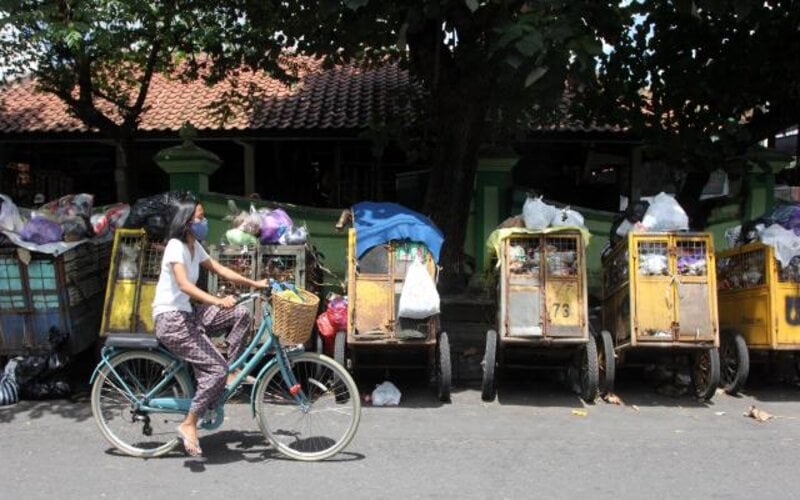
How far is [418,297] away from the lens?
5.98 metres

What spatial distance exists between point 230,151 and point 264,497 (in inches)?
469

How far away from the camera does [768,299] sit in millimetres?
6551

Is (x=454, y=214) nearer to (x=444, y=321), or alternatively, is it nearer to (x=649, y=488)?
(x=444, y=321)

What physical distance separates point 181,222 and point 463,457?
2.42m

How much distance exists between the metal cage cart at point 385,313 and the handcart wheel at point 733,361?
2.65 metres

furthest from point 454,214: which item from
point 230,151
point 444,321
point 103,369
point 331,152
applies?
point 230,151

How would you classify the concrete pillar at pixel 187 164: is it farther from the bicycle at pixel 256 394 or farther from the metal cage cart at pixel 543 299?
the bicycle at pixel 256 394

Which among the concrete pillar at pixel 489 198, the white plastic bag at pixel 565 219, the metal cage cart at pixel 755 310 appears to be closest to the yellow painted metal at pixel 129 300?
the white plastic bag at pixel 565 219

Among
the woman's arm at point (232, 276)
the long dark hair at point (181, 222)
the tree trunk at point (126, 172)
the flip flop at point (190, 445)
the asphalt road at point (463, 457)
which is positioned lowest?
the asphalt road at point (463, 457)

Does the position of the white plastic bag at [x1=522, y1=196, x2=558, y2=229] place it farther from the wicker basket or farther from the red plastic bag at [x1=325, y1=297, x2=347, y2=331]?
the wicker basket

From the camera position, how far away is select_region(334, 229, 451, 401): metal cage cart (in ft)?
20.0

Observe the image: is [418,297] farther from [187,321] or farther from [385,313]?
[187,321]

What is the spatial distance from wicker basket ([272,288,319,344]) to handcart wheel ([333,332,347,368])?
0.29m

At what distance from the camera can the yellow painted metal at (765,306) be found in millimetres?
6500
